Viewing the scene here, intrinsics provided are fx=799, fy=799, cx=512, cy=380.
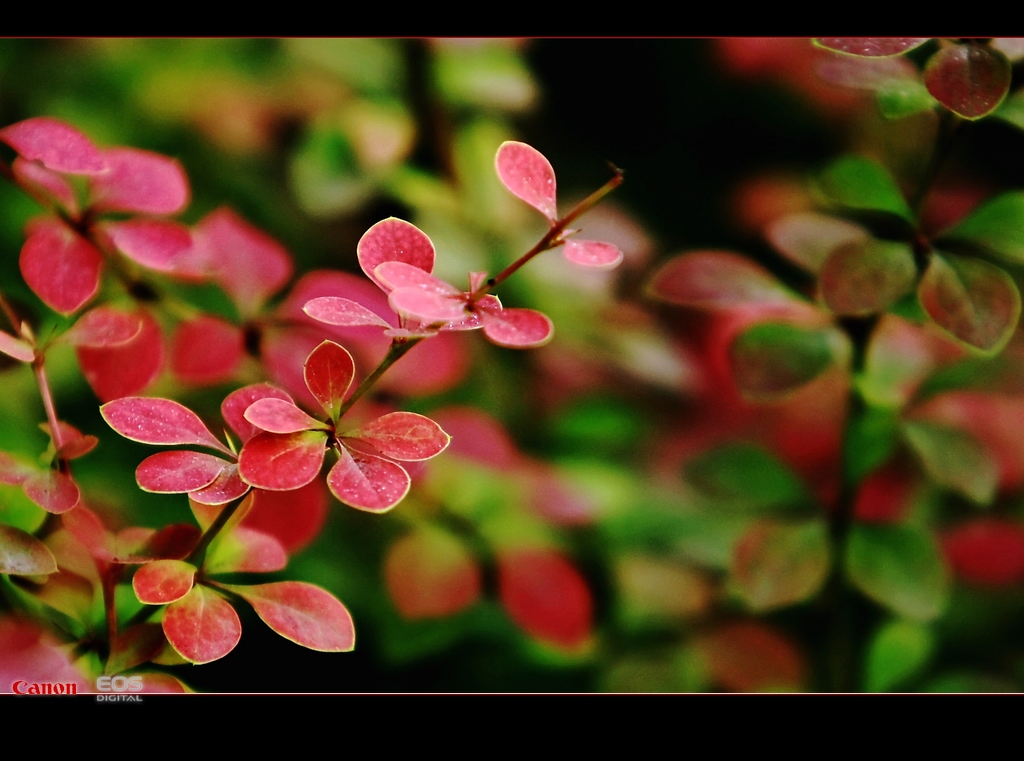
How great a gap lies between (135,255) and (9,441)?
179 mm

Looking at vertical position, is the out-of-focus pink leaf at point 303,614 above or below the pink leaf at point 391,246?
below

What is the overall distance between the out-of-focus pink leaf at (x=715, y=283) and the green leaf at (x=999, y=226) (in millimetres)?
104

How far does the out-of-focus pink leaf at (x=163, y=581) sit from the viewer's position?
0.38 metres

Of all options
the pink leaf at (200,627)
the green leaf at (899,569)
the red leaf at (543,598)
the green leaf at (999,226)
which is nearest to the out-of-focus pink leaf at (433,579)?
the red leaf at (543,598)

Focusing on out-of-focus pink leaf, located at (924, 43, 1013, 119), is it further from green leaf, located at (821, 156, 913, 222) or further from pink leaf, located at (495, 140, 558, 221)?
pink leaf, located at (495, 140, 558, 221)

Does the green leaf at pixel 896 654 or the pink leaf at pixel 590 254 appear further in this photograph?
the green leaf at pixel 896 654

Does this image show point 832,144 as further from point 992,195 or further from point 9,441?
point 9,441

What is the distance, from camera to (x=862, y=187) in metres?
0.46

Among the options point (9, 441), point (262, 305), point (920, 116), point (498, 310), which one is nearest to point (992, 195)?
point (920, 116)

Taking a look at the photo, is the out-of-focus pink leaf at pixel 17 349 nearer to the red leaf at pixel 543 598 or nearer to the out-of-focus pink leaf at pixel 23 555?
the out-of-focus pink leaf at pixel 23 555

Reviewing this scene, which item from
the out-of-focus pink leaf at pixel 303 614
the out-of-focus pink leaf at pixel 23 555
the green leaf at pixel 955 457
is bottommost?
the out-of-focus pink leaf at pixel 303 614

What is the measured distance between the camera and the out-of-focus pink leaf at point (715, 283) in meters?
0.50

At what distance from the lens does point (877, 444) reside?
1.65ft

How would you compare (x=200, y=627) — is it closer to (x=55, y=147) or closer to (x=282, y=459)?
(x=282, y=459)
